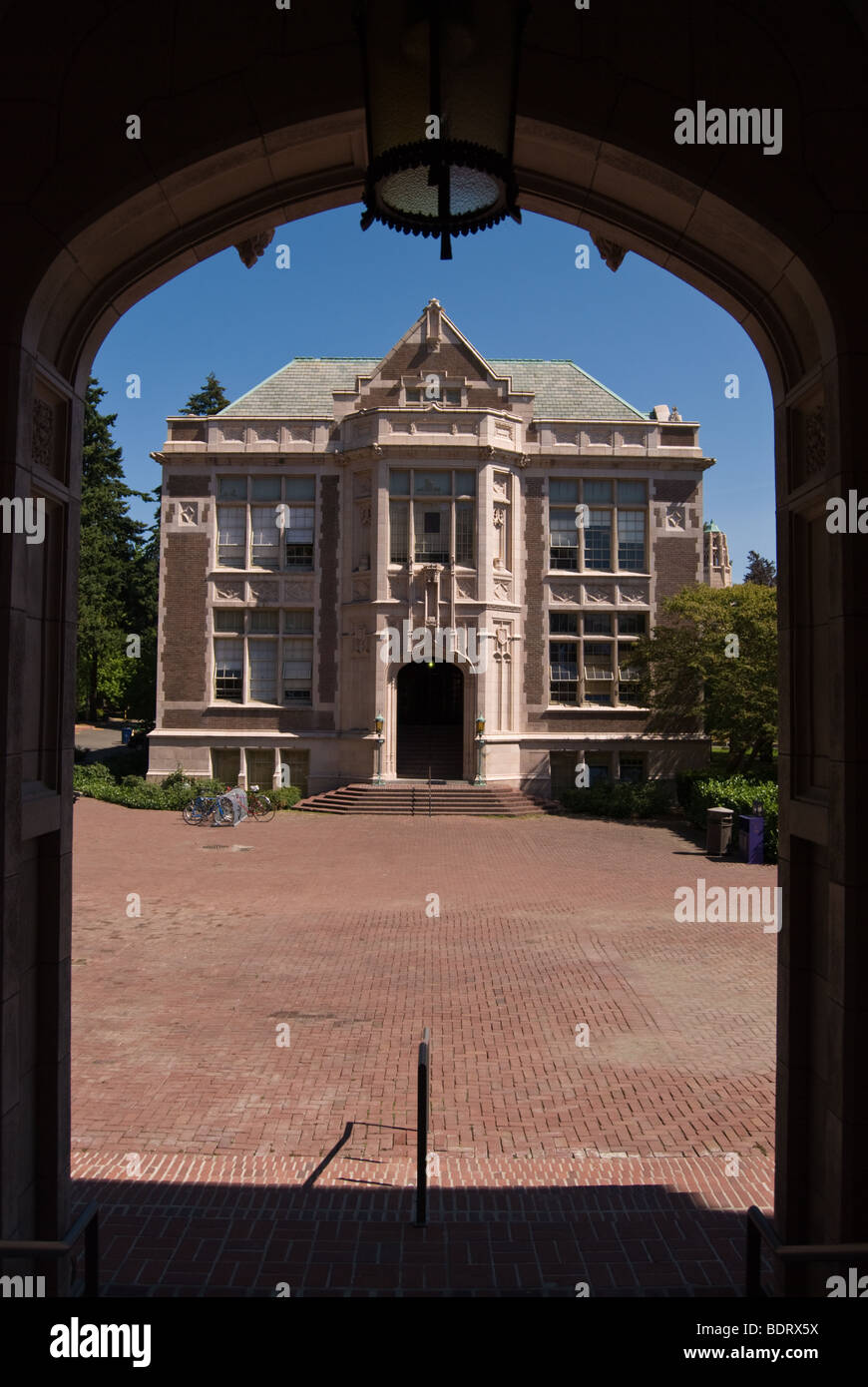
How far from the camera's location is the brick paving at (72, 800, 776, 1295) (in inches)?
202

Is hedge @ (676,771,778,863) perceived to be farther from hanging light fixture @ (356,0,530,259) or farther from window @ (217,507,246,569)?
hanging light fixture @ (356,0,530,259)

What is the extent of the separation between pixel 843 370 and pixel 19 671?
139 inches

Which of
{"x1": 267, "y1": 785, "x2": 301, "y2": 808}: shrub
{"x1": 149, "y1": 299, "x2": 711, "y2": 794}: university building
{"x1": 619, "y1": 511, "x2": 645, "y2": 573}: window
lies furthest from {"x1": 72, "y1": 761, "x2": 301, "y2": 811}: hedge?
{"x1": 619, "y1": 511, "x2": 645, "y2": 573}: window

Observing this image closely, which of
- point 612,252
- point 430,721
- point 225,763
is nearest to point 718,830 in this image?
point 430,721

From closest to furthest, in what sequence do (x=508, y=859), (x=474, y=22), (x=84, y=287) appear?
(x=474, y=22), (x=84, y=287), (x=508, y=859)

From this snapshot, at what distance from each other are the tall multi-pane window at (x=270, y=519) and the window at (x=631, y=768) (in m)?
12.9

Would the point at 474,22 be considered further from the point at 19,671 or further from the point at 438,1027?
the point at 438,1027

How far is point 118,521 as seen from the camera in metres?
54.7

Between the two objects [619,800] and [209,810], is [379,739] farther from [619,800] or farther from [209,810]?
[619,800]

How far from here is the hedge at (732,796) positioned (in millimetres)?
19406

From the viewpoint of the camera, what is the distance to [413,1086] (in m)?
7.67

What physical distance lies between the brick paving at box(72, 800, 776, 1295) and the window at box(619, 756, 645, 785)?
1450cm

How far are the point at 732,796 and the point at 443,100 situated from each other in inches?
844

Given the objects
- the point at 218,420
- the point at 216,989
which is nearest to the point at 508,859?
the point at 216,989
